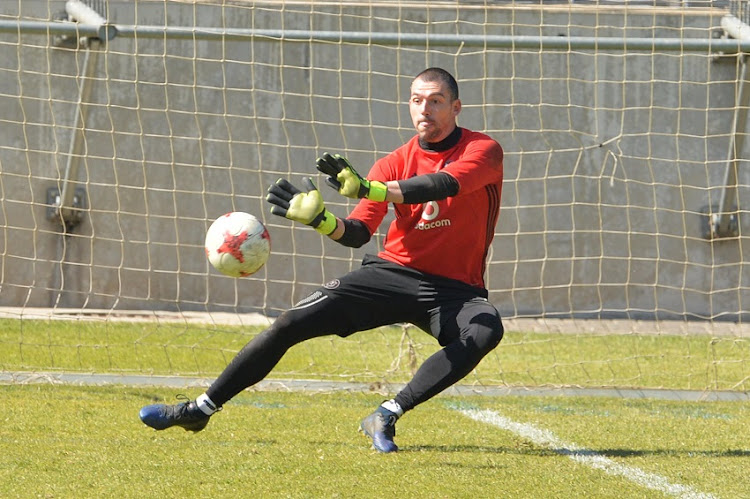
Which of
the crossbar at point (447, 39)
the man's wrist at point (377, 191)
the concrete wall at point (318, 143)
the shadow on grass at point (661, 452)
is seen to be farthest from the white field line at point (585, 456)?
the concrete wall at point (318, 143)

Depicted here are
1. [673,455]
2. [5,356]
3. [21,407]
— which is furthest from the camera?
[5,356]

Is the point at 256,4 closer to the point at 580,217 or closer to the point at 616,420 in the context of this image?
the point at 580,217

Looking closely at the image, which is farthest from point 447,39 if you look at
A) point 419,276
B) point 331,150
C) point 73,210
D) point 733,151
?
point 73,210

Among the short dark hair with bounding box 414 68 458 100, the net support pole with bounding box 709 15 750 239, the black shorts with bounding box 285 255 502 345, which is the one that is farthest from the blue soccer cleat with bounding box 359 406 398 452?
the net support pole with bounding box 709 15 750 239

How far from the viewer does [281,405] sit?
280 inches

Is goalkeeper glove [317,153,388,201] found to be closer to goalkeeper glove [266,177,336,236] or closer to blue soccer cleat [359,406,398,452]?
goalkeeper glove [266,177,336,236]

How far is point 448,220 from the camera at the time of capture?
5613 millimetres

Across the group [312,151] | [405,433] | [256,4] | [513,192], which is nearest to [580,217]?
A: [513,192]

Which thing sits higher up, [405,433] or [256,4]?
[256,4]

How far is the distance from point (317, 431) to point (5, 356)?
393cm

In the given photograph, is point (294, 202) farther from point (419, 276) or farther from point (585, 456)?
point (585, 456)

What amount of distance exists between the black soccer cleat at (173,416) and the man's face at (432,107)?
5.96ft

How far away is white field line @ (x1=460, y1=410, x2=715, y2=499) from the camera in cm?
467

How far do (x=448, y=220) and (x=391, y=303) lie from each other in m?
0.53
